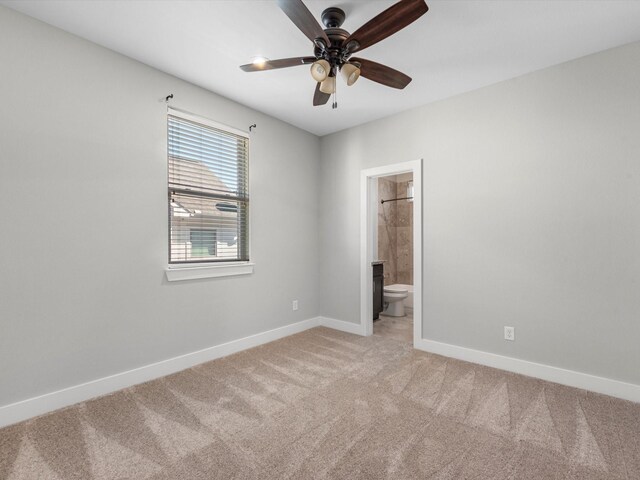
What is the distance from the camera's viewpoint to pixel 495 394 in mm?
2373

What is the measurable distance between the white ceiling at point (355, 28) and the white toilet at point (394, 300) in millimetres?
2835

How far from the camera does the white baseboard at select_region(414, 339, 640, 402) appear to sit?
2.31 m

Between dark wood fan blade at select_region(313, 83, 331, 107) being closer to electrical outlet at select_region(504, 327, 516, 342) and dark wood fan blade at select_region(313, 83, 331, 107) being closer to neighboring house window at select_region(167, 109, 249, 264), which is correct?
neighboring house window at select_region(167, 109, 249, 264)

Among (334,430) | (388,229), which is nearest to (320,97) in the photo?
(334,430)

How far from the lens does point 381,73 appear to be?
2.16 meters

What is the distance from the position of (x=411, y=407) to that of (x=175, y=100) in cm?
320

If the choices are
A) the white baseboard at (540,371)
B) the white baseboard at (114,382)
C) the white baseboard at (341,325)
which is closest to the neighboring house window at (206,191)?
the white baseboard at (114,382)

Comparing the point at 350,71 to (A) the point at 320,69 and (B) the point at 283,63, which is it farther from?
(B) the point at 283,63

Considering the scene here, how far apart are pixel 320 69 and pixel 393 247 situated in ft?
14.7

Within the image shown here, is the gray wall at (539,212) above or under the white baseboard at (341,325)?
above

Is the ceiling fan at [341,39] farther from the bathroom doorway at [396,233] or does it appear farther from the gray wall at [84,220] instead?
the bathroom doorway at [396,233]

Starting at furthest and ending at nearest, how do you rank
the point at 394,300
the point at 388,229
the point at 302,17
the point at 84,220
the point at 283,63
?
the point at 388,229 → the point at 394,300 → the point at 84,220 → the point at 283,63 → the point at 302,17

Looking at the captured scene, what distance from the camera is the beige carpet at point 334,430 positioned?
1607 millimetres

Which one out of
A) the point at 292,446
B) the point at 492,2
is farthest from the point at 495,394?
the point at 492,2
